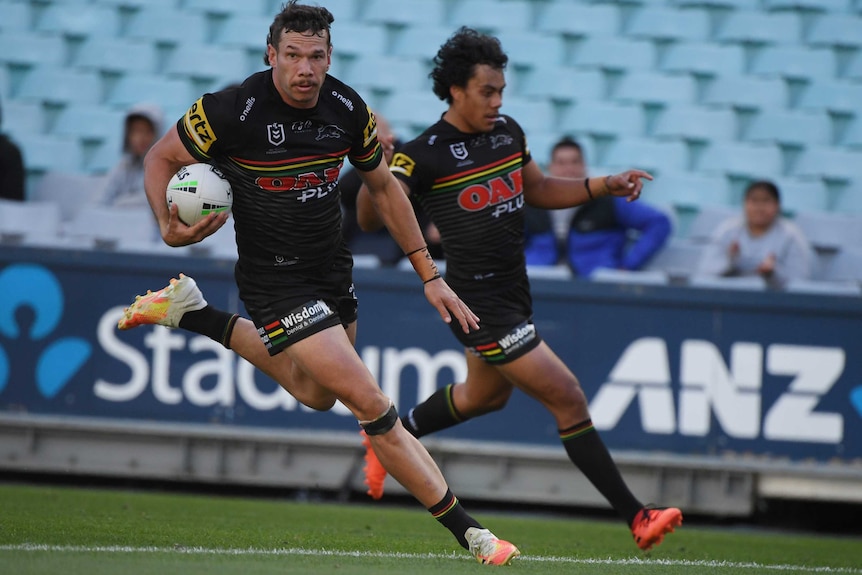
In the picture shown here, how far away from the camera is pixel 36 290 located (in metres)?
8.40

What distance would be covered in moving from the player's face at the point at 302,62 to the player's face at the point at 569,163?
13.1ft

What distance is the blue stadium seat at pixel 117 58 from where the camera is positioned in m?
11.2

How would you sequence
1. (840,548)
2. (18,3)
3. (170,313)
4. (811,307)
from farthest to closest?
(18,3)
(811,307)
(840,548)
(170,313)

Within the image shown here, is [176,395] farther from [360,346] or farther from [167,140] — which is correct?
[167,140]

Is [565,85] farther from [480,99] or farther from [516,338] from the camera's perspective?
[516,338]

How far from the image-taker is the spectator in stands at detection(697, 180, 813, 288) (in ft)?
29.2

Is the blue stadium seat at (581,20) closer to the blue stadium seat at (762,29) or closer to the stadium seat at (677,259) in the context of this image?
the blue stadium seat at (762,29)

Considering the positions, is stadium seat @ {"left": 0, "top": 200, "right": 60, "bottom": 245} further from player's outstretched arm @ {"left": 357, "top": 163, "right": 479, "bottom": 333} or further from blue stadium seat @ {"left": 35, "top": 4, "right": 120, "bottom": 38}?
player's outstretched arm @ {"left": 357, "top": 163, "right": 479, "bottom": 333}

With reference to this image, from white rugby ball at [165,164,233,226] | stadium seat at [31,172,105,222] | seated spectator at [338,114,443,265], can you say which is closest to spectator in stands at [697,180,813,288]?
seated spectator at [338,114,443,265]

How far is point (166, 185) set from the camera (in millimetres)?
5039

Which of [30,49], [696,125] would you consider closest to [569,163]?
[696,125]

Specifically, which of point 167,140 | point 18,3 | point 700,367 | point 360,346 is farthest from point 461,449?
point 18,3

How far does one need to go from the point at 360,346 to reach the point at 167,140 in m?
3.51

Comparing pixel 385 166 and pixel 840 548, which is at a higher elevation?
pixel 385 166
